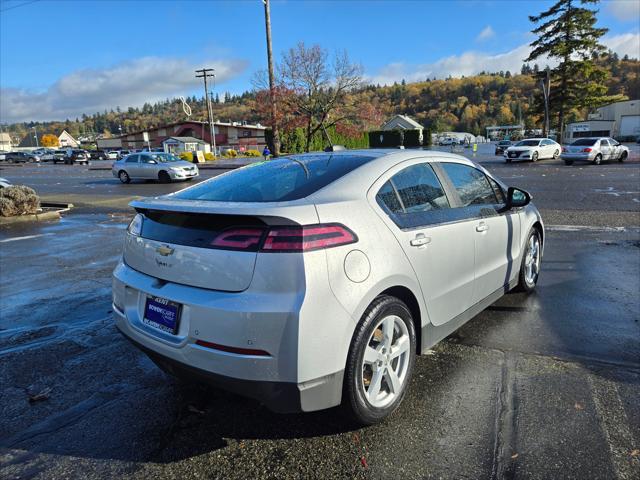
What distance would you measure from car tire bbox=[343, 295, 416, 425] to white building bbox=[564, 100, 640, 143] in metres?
81.3

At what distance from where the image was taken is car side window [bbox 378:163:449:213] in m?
2.93

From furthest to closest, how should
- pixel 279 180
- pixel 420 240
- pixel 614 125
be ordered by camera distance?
pixel 614 125
pixel 279 180
pixel 420 240

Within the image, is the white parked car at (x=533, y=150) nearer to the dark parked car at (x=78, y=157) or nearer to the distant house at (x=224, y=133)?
the dark parked car at (x=78, y=157)

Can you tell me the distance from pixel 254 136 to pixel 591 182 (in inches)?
2821

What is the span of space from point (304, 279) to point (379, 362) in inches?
32.1

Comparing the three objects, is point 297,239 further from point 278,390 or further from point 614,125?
point 614,125

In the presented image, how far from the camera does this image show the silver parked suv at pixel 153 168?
22766mm

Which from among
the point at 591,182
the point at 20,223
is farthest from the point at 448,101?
the point at 20,223

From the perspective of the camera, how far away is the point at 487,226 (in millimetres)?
3771

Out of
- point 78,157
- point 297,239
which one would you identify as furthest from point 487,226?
point 78,157

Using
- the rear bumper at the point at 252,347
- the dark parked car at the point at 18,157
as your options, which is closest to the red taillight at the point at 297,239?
the rear bumper at the point at 252,347

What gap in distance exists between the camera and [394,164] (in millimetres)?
3105

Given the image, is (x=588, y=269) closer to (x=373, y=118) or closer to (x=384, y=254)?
(x=384, y=254)

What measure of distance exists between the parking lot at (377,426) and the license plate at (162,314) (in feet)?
2.17
